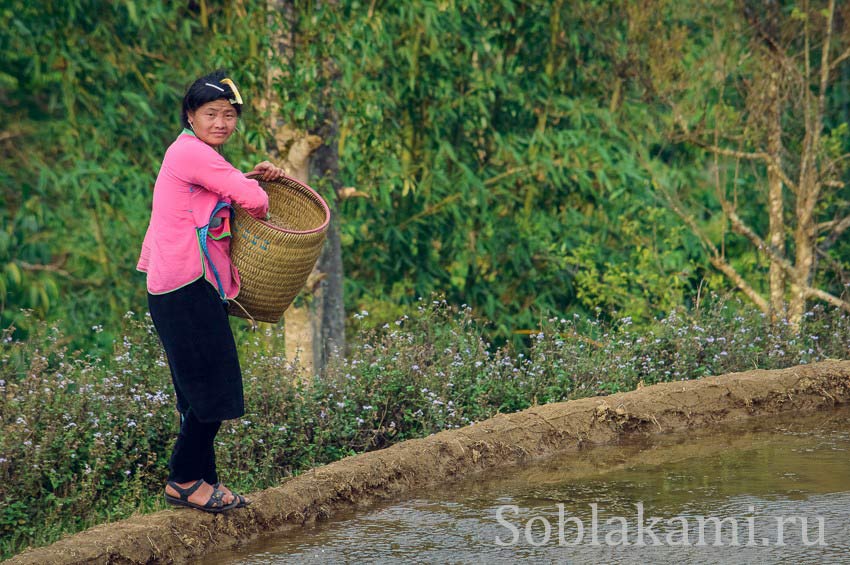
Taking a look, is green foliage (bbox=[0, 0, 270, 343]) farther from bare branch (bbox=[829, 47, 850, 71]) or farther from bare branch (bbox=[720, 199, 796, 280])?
bare branch (bbox=[829, 47, 850, 71])

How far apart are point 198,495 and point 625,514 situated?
75.5 inches

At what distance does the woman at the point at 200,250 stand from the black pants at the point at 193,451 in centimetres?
2

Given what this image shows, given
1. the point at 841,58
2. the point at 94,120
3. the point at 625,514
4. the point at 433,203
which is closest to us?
the point at 625,514

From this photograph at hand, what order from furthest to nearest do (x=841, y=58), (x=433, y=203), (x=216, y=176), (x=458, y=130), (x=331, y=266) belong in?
(x=458, y=130), (x=433, y=203), (x=841, y=58), (x=331, y=266), (x=216, y=176)

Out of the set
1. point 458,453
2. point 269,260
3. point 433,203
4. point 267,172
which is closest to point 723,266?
point 433,203

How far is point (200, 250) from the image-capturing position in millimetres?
4727

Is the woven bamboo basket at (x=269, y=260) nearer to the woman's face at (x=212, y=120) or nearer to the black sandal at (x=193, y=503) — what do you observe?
the woman's face at (x=212, y=120)

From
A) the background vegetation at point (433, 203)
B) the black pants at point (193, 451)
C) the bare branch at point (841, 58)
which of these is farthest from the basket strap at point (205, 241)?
the bare branch at point (841, 58)

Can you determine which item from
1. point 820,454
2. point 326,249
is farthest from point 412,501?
point 326,249

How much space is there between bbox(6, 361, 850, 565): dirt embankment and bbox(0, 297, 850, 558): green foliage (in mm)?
474

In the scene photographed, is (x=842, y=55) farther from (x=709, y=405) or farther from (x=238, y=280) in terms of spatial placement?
(x=238, y=280)

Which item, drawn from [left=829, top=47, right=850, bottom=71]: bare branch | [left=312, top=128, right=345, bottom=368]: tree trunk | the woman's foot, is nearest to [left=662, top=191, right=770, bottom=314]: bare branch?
[left=829, top=47, right=850, bottom=71]: bare branch

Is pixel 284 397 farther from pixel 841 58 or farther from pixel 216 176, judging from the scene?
pixel 841 58

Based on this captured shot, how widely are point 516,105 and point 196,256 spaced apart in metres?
7.82
